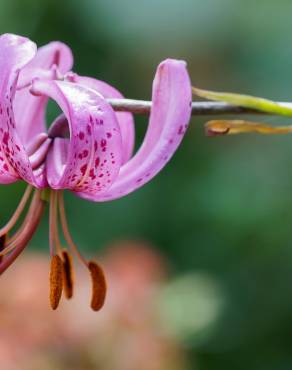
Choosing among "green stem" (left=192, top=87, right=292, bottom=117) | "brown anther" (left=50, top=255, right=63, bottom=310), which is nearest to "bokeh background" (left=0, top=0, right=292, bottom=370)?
"brown anther" (left=50, top=255, right=63, bottom=310)

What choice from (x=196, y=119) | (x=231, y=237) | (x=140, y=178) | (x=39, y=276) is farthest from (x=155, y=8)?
(x=140, y=178)

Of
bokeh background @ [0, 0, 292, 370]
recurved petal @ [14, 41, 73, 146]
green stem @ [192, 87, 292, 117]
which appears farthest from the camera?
bokeh background @ [0, 0, 292, 370]

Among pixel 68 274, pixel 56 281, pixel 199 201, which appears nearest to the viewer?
pixel 56 281

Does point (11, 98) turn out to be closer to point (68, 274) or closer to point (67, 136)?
point (67, 136)

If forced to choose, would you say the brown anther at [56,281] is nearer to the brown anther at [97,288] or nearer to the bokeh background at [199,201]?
the brown anther at [97,288]

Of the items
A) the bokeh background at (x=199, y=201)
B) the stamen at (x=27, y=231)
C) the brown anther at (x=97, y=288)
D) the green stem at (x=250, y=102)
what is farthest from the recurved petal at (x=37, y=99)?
the bokeh background at (x=199, y=201)

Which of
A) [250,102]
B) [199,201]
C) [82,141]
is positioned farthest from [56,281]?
[199,201]

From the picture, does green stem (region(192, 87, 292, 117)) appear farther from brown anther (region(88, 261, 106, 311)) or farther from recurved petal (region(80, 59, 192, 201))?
brown anther (region(88, 261, 106, 311))
